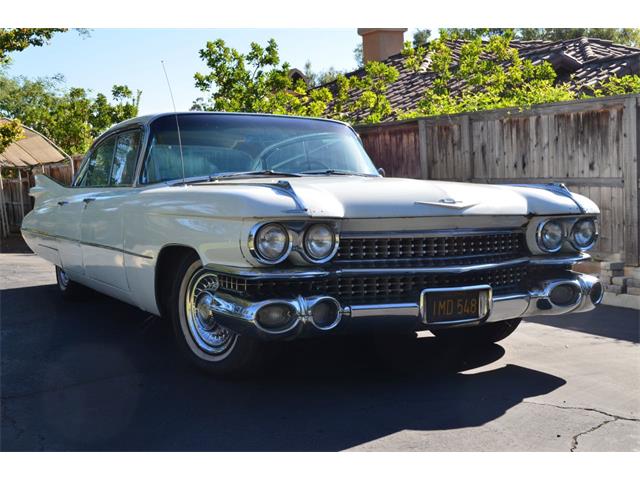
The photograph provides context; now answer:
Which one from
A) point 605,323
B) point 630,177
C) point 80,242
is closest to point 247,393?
point 80,242

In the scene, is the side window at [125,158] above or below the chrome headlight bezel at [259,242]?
above

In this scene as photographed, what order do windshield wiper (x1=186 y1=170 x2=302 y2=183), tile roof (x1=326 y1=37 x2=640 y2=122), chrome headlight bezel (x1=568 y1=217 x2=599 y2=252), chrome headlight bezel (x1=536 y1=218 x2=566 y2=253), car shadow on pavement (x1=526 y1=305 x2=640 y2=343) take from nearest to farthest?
chrome headlight bezel (x1=536 y1=218 x2=566 y2=253)
chrome headlight bezel (x1=568 y1=217 x2=599 y2=252)
windshield wiper (x1=186 y1=170 x2=302 y2=183)
car shadow on pavement (x1=526 y1=305 x2=640 y2=343)
tile roof (x1=326 y1=37 x2=640 y2=122)

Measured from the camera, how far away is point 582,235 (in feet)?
15.3

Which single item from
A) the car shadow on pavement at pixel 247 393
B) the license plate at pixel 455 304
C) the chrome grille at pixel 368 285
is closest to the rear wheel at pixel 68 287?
the car shadow on pavement at pixel 247 393

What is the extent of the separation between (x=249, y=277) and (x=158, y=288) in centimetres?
124

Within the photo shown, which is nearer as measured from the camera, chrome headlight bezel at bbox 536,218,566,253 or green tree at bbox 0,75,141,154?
chrome headlight bezel at bbox 536,218,566,253

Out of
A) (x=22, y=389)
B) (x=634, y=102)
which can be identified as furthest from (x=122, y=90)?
(x=22, y=389)

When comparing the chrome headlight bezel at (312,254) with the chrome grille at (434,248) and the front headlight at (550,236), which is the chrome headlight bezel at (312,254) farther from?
the front headlight at (550,236)

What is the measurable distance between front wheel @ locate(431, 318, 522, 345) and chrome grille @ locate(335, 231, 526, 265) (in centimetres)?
78

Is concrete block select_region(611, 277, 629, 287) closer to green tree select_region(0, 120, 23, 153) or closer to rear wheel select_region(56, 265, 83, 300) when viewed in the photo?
rear wheel select_region(56, 265, 83, 300)

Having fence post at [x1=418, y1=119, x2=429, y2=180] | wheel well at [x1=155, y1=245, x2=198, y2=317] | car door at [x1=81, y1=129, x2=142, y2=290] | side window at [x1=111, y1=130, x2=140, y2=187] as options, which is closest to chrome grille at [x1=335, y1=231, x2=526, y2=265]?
wheel well at [x1=155, y1=245, x2=198, y2=317]

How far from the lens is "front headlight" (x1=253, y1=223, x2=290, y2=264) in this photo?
3.81 m

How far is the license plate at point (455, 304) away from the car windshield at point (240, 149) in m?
1.54

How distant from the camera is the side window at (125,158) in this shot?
5516mm
